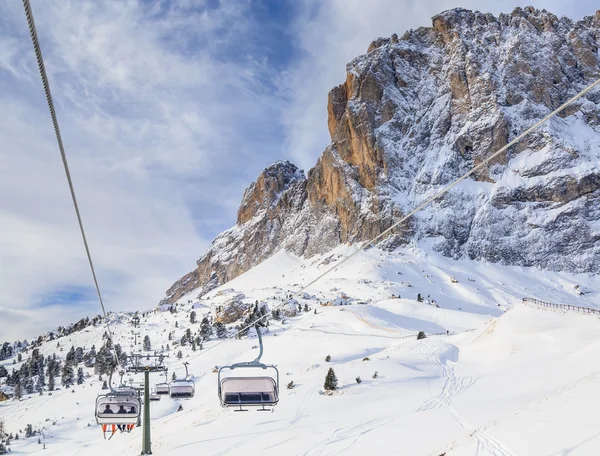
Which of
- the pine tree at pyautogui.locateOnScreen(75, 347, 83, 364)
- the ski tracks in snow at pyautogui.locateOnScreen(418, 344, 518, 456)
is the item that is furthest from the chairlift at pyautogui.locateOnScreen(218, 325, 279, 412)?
the pine tree at pyautogui.locateOnScreen(75, 347, 83, 364)

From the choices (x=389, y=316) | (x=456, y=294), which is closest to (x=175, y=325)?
(x=389, y=316)

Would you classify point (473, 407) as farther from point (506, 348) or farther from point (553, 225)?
point (553, 225)

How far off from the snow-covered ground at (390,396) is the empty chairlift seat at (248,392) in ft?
11.6

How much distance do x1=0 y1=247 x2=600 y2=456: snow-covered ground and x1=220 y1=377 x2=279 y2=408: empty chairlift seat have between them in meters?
3.54

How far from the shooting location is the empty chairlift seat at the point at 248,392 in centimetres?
1812

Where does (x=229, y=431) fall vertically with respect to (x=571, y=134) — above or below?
below

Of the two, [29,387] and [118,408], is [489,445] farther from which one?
[29,387]

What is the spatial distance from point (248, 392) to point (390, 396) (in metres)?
16.8

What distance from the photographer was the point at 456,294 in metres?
136

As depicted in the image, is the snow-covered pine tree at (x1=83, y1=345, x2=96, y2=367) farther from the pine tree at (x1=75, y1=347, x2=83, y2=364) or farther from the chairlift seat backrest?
the chairlift seat backrest

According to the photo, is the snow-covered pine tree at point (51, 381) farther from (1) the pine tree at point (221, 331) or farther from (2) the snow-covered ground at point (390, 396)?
(1) the pine tree at point (221, 331)

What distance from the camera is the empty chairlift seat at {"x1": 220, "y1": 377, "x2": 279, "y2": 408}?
59.5 ft

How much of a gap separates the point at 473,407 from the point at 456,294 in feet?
382

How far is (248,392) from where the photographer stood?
1834cm
